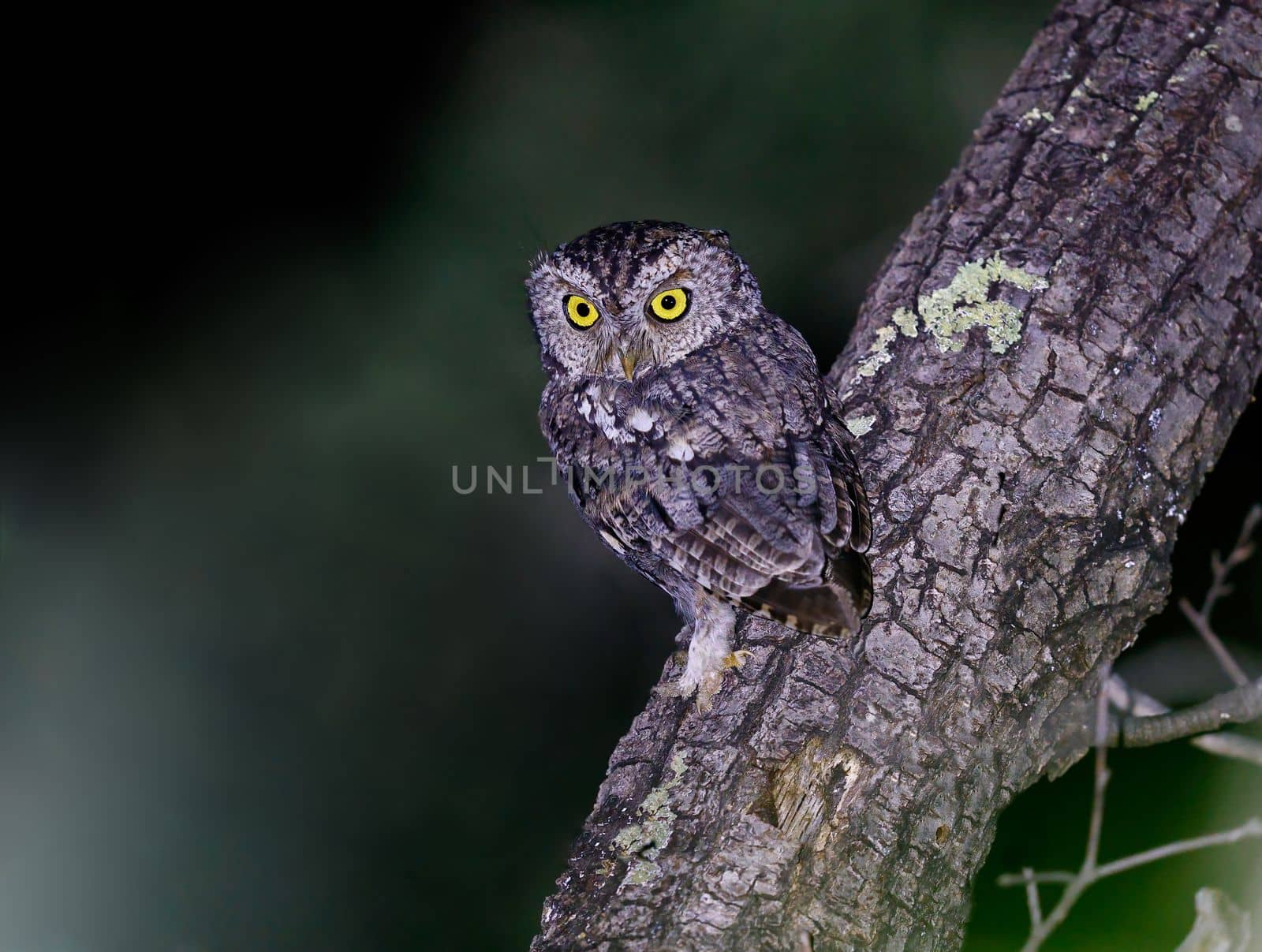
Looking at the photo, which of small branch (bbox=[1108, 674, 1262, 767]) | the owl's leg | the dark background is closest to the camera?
small branch (bbox=[1108, 674, 1262, 767])

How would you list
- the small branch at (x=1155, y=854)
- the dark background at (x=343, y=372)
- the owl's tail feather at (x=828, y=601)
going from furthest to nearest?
the dark background at (x=343, y=372) < the owl's tail feather at (x=828, y=601) < the small branch at (x=1155, y=854)

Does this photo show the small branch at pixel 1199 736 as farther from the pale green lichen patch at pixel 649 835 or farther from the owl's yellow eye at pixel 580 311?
the owl's yellow eye at pixel 580 311

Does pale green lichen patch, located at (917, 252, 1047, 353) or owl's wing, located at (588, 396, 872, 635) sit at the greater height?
pale green lichen patch, located at (917, 252, 1047, 353)

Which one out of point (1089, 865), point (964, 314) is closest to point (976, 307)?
point (964, 314)

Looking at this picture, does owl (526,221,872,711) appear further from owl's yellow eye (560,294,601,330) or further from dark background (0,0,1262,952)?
dark background (0,0,1262,952)

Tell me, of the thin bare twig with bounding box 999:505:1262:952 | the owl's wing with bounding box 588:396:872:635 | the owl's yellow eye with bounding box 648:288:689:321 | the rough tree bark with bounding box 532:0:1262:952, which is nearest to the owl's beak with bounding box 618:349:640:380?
the owl's yellow eye with bounding box 648:288:689:321

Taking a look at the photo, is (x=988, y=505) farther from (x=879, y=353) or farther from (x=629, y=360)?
(x=629, y=360)

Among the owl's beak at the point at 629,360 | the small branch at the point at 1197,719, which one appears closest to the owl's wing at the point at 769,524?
the owl's beak at the point at 629,360
